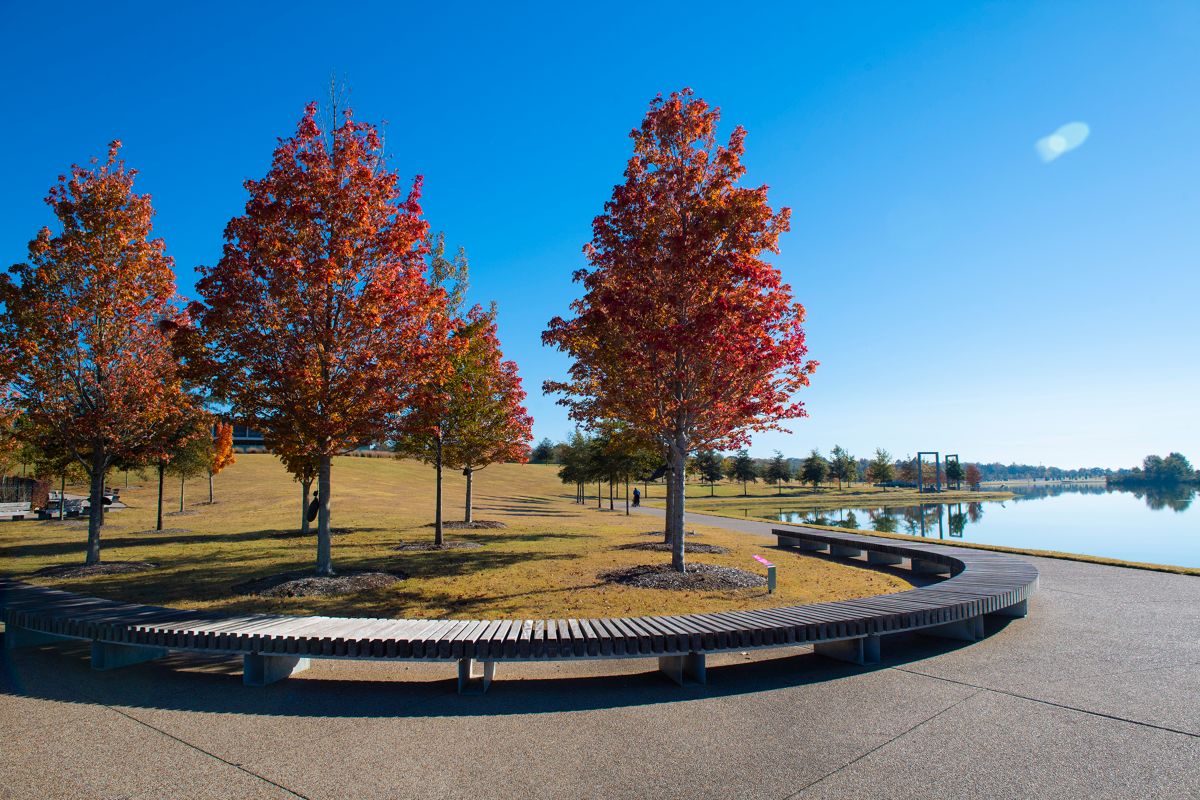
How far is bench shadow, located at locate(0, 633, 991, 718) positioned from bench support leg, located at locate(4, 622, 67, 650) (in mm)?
501

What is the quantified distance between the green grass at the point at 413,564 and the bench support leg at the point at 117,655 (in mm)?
2046

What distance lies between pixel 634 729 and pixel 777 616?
2.77 m

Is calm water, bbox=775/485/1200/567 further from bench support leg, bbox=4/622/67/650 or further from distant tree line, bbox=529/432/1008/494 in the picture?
bench support leg, bbox=4/622/67/650

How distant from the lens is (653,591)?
11172 millimetres

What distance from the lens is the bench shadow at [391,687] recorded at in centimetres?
617

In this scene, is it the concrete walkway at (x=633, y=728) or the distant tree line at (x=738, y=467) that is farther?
the distant tree line at (x=738, y=467)

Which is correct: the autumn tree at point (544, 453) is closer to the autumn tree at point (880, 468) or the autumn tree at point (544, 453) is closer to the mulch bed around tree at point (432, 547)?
the autumn tree at point (880, 468)

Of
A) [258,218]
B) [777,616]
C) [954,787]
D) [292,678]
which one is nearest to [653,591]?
[777,616]

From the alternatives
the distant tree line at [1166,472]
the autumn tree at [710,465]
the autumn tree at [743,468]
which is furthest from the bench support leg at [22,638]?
the distant tree line at [1166,472]

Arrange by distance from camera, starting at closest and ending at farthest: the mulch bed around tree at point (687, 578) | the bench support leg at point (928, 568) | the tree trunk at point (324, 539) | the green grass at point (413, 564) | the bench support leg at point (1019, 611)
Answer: the bench support leg at point (1019, 611)
the green grass at point (413, 564)
the mulch bed around tree at point (687, 578)
the tree trunk at point (324, 539)
the bench support leg at point (928, 568)

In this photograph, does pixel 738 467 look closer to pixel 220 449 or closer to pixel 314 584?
pixel 220 449

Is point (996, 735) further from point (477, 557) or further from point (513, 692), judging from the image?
point (477, 557)

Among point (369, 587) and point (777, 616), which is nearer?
point (777, 616)

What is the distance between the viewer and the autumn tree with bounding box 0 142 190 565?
1373 centimetres
